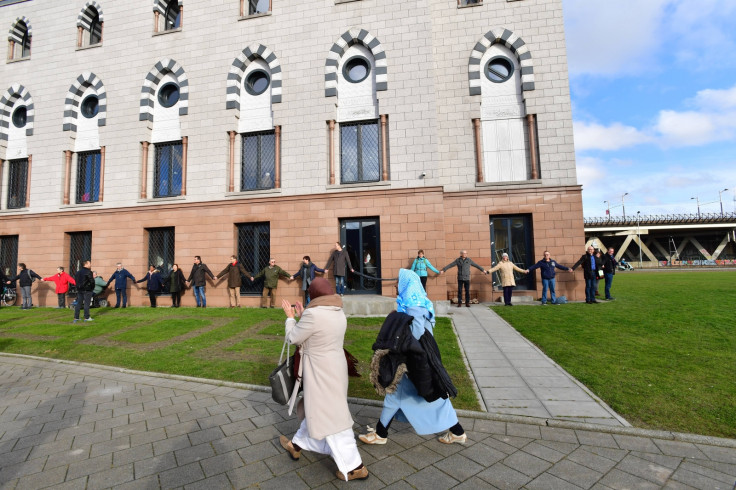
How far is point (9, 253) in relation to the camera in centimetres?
1705

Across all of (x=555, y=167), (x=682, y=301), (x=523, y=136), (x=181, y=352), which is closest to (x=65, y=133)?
(x=181, y=352)

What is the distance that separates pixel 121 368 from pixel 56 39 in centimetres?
1912

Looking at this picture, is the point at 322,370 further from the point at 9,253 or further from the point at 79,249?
the point at 9,253

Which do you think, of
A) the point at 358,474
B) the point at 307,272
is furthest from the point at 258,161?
the point at 358,474

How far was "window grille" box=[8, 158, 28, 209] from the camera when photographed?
17.3m

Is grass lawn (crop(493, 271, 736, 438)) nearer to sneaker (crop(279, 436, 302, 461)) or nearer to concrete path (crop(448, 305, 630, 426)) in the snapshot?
concrete path (crop(448, 305, 630, 426))

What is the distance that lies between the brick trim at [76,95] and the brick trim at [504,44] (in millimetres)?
16151

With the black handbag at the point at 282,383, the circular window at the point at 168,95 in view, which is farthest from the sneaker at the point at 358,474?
the circular window at the point at 168,95

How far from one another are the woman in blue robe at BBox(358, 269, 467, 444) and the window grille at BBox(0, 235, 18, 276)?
2145 centimetres

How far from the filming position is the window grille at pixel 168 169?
1555 cm

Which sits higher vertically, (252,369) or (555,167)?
(555,167)

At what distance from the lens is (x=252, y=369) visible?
20.5 ft

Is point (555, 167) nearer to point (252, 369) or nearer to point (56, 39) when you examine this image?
point (252, 369)

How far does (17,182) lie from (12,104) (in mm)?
3891
